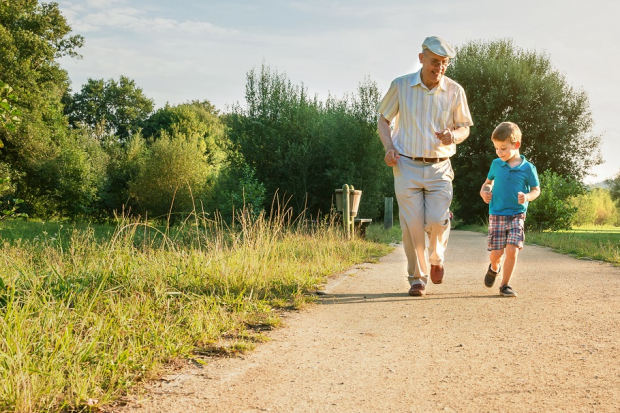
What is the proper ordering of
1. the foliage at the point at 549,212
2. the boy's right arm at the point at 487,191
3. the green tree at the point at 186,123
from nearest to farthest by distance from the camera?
the boy's right arm at the point at 487,191, the foliage at the point at 549,212, the green tree at the point at 186,123

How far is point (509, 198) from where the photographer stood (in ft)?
20.3

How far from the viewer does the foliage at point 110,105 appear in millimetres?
67250

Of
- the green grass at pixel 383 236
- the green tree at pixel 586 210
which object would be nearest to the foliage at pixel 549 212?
the green grass at pixel 383 236

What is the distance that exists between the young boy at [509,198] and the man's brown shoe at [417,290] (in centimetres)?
79

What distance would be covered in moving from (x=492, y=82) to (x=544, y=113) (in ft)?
9.72

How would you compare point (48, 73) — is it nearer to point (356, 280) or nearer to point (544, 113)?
point (544, 113)

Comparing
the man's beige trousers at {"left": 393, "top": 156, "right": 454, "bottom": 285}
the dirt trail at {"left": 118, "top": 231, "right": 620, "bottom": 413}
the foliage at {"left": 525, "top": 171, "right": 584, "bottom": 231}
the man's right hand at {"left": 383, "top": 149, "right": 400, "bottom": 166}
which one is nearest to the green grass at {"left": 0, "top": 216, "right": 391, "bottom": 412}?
the dirt trail at {"left": 118, "top": 231, "right": 620, "bottom": 413}

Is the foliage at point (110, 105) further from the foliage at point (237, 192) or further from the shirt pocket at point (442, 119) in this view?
the shirt pocket at point (442, 119)

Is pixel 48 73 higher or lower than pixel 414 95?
higher

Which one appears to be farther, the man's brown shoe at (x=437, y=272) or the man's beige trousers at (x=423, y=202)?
the man's brown shoe at (x=437, y=272)

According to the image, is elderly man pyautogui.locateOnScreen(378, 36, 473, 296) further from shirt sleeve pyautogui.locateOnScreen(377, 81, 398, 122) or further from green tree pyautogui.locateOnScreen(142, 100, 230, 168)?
green tree pyautogui.locateOnScreen(142, 100, 230, 168)

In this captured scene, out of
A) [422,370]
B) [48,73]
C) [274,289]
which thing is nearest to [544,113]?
[48,73]

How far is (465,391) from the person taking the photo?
3.10m

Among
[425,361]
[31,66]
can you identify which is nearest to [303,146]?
[31,66]
